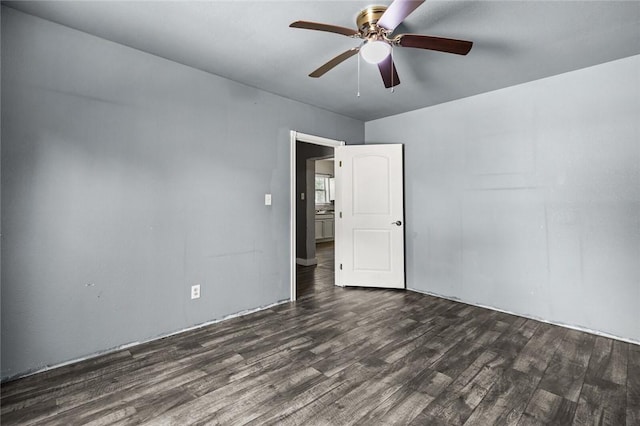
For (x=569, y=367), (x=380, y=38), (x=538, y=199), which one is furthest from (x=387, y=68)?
(x=569, y=367)

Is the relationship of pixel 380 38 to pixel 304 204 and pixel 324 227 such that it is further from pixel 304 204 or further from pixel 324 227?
pixel 324 227

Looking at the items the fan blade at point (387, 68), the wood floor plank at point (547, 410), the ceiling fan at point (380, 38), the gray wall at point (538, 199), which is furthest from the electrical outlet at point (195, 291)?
the gray wall at point (538, 199)

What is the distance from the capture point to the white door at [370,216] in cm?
416

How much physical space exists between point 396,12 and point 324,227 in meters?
7.54

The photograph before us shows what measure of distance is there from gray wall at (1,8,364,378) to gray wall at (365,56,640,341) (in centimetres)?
213

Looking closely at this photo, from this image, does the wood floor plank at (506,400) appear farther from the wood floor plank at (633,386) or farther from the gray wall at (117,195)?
the gray wall at (117,195)

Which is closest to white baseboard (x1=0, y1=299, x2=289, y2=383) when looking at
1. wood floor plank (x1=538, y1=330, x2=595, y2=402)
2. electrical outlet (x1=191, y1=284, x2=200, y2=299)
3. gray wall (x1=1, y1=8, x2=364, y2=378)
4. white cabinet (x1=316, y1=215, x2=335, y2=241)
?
gray wall (x1=1, y1=8, x2=364, y2=378)

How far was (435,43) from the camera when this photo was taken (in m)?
1.91

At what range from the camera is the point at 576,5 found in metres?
1.95

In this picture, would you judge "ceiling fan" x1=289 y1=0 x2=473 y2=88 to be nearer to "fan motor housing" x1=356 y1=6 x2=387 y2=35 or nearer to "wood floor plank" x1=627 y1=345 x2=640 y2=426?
"fan motor housing" x1=356 y1=6 x2=387 y2=35

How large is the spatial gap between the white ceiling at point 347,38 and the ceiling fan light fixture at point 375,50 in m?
0.29

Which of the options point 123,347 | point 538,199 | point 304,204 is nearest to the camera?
point 123,347

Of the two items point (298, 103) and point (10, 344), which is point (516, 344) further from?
point (10, 344)

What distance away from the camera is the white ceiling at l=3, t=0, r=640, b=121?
197 cm
